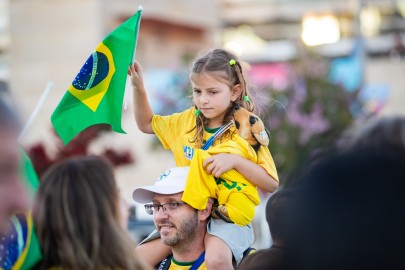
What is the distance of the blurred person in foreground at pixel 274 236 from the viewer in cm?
458

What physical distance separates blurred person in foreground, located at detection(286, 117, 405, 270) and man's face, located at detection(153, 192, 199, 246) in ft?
6.32

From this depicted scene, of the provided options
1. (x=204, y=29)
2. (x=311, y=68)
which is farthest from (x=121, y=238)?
(x=204, y=29)

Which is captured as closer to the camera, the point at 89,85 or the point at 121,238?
the point at 121,238

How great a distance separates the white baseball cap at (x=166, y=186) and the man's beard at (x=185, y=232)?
0.56ft

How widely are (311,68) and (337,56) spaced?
452 inches

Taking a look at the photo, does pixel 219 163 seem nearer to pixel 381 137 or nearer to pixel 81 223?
pixel 81 223

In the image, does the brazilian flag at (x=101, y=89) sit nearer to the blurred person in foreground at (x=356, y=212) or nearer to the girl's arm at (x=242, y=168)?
the girl's arm at (x=242, y=168)

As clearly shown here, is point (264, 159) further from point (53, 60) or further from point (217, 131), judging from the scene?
point (53, 60)

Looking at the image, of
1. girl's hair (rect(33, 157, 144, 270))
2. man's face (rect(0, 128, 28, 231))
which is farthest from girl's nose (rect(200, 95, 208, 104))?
man's face (rect(0, 128, 28, 231))

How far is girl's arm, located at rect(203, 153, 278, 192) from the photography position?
539 centimetres

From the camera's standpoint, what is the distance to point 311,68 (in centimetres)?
2428

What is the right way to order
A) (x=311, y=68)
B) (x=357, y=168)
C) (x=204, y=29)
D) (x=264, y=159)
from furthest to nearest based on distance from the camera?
(x=204, y=29) → (x=311, y=68) → (x=264, y=159) → (x=357, y=168)

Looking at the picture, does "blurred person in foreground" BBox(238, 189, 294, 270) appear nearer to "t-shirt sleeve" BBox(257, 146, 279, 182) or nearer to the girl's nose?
"t-shirt sleeve" BBox(257, 146, 279, 182)

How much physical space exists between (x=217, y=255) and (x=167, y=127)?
2.83 feet
